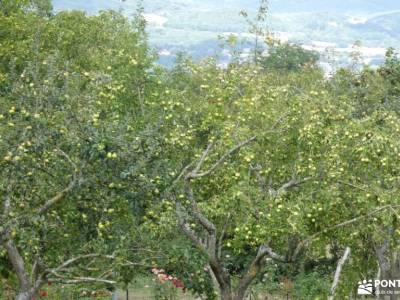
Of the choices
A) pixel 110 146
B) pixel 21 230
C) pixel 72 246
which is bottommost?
pixel 72 246

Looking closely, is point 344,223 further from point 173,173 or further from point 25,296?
point 25,296

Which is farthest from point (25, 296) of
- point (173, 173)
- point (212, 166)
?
point (212, 166)

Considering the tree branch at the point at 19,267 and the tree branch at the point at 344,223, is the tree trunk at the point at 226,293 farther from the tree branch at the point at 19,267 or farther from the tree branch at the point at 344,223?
the tree branch at the point at 19,267

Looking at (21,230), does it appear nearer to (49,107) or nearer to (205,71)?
(49,107)

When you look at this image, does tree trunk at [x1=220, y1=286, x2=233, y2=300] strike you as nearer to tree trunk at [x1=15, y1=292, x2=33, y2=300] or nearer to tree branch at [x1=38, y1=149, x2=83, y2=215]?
tree trunk at [x1=15, y1=292, x2=33, y2=300]

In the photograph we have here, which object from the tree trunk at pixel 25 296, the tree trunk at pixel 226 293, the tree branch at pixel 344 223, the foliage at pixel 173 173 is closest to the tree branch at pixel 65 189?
the foliage at pixel 173 173

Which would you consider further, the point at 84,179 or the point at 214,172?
the point at 214,172

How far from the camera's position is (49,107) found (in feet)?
39.7

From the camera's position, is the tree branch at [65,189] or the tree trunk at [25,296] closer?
the tree branch at [65,189]

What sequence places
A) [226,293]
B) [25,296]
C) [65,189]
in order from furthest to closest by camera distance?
[226,293], [25,296], [65,189]

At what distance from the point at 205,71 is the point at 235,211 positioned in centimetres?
406

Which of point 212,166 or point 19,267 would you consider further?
point 212,166

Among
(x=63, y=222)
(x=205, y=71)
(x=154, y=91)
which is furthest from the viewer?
(x=205, y=71)

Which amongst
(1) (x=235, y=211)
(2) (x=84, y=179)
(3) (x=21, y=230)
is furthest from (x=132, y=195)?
(1) (x=235, y=211)
